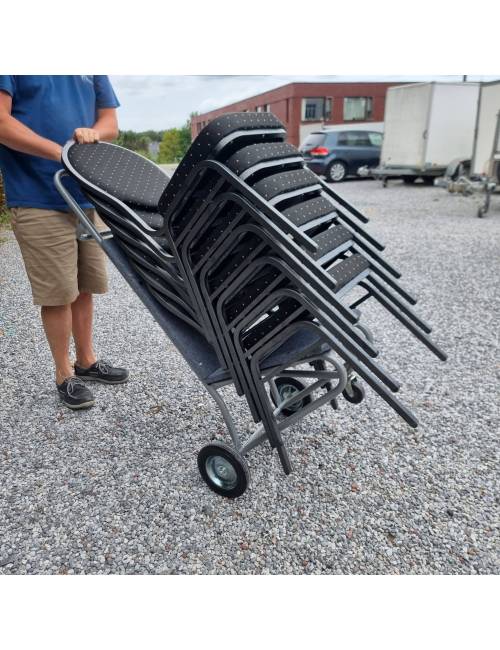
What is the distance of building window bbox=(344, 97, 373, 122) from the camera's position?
25.0 meters

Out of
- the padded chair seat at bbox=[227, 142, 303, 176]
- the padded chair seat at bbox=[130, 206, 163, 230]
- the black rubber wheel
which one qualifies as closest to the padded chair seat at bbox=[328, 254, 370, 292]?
the padded chair seat at bbox=[227, 142, 303, 176]

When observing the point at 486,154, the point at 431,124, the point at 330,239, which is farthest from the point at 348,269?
the point at 431,124

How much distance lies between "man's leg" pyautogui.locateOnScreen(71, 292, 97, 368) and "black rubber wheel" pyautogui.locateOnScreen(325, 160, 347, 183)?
1287 cm

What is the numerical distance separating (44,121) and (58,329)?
41.1 inches

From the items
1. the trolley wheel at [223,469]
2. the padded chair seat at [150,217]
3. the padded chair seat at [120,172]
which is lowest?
the trolley wheel at [223,469]

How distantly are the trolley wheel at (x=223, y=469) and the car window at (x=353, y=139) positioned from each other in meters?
14.1

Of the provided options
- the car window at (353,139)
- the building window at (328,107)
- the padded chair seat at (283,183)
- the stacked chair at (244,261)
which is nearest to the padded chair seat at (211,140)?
the stacked chair at (244,261)

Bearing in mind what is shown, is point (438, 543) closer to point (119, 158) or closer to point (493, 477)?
point (493, 477)

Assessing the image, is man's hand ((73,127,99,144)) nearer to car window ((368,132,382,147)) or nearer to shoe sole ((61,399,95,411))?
shoe sole ((61,399,95,411))

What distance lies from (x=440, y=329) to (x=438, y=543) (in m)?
2.40

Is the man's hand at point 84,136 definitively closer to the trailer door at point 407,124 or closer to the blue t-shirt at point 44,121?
the blue t-shirt at point 44,121

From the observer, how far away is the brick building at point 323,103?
23859mm

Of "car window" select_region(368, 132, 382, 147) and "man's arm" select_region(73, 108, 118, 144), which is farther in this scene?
"car window" select_region(368, 132, 382, 147)

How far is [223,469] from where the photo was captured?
6.95 ft
